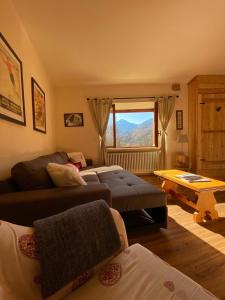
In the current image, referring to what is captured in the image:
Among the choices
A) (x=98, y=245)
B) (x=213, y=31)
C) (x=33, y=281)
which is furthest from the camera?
(x=213, y=31)

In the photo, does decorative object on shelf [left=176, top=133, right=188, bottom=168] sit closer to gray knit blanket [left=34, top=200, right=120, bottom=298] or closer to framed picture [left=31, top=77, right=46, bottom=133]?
framed picture [left=31, top=77, right=46, bottom=133]

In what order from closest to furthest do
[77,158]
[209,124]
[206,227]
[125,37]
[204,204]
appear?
[206,227] → [204,204] → [125,37] → [77,158] → [209,124]

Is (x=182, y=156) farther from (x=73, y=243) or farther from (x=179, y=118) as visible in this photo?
(x=73, y=243)

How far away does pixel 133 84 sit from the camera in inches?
183

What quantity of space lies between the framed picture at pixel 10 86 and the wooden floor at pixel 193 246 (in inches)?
70.0

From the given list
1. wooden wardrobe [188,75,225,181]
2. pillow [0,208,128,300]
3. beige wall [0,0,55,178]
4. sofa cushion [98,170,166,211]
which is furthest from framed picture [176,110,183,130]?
pillow [0,208,128,300]

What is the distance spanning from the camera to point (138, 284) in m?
0.78

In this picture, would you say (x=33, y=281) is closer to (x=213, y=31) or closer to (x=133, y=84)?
(x=213, y=31)

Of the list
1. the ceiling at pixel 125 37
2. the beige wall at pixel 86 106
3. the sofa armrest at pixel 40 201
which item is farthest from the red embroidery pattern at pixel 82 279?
the beige wall at pixel 86 106

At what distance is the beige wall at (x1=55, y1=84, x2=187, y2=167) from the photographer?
4.62m

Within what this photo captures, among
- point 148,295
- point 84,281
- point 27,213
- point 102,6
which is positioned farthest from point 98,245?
point 102,6

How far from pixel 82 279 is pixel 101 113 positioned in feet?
13.1

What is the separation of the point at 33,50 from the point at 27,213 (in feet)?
8.72

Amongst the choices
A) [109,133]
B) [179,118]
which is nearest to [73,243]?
[109,133]
